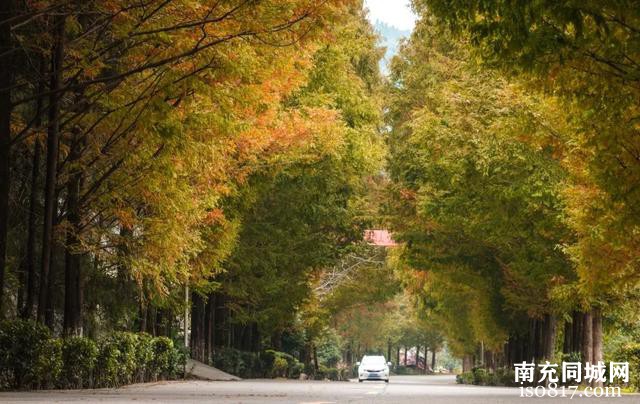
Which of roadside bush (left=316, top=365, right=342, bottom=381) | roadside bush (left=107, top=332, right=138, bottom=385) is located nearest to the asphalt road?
roadside bush (left=107, top=332, right=138, bottom=385)

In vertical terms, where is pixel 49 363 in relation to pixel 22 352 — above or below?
below

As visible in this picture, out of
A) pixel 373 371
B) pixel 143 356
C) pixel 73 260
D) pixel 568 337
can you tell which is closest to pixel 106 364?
pixel 73 260

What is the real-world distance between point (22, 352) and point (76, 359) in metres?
2.35

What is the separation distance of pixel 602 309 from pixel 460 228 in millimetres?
5456

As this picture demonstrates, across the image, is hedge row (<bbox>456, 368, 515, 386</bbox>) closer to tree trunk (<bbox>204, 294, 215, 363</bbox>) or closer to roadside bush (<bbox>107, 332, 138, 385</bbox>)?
tree trunk (<bbox>204, 294, 215, 363</bbox>)

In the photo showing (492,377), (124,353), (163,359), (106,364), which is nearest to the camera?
(106,364)

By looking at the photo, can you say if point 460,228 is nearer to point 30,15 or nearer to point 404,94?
point 404,94

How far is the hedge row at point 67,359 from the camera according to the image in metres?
17.7

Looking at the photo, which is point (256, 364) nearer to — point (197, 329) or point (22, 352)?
point (197, 329)

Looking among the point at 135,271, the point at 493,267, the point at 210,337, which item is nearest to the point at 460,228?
the point at 493,267

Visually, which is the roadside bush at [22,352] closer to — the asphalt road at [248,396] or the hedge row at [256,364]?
the asphalt road at [248,396]

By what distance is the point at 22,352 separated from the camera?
1791cm

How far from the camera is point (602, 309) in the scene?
31.7 metres

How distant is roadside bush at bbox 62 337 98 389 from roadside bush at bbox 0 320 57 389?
1.28 metres
